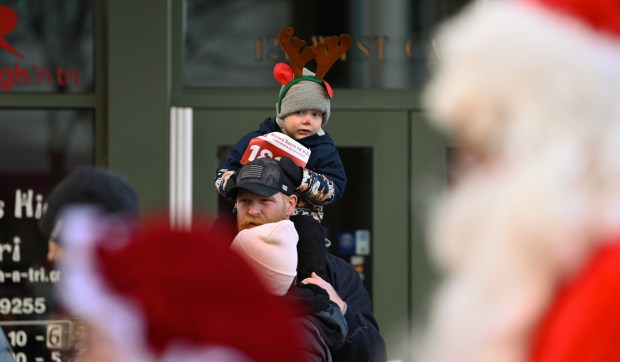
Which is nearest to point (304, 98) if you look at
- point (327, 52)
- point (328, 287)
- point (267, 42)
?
Result: point (327, 52)

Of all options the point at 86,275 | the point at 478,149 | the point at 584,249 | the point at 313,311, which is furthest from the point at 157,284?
the point at 313,311

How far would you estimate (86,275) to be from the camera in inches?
73.8

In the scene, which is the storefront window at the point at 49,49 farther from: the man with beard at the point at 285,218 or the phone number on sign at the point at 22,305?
the man with beard at the point at 285,218

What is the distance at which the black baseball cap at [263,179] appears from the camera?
14.8 feet

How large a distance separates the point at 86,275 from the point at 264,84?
6.18 m

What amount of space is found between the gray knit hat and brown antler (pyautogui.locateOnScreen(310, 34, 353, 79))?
0.79 ft

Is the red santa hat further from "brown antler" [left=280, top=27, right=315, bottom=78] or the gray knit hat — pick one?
"brown antler" [left=280, top=27, right=315, bottom=78]

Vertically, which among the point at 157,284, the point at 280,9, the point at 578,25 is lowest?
the point at 157,284

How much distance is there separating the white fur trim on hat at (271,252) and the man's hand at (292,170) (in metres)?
0.64

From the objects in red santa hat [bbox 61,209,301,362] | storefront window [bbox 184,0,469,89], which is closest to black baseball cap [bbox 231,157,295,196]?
red santa hat [bbox 61,209,301,362]

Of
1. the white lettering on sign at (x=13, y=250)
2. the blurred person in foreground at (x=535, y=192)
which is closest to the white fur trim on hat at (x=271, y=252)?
the blurred person in foreground at (x=535, y=192)

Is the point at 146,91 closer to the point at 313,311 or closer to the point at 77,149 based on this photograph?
the point at 77,149

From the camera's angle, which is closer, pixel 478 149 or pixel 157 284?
pixel 478 149

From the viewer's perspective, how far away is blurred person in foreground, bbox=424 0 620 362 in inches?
60.1
